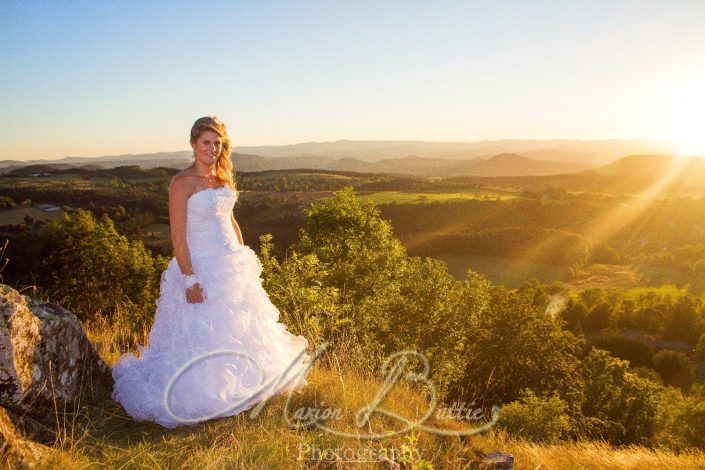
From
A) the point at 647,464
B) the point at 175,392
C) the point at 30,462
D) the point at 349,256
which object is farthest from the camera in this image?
the point at 349,256

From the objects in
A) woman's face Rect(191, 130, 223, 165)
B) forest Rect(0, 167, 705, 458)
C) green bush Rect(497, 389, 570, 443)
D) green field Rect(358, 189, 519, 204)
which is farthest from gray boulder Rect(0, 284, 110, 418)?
green field Rect(358, 189, 519, 204)

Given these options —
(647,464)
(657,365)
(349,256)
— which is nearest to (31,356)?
(647,464)

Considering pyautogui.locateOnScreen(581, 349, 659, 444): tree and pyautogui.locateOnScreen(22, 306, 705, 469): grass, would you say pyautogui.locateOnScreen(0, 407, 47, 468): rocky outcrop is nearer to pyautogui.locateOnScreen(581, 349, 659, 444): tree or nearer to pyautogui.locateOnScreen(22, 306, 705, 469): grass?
pyautogui.locateOnScreen(22, 306, 705, 469): grass

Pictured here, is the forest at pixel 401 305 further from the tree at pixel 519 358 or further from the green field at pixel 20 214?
the green field at pixel 20 214

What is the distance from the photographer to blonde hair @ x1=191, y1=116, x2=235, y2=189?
5598mm

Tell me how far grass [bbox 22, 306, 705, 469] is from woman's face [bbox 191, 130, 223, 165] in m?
3.33

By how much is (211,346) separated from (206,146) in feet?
8.60

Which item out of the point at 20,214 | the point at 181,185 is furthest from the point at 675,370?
the point at 20,214

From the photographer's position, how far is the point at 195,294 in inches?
218

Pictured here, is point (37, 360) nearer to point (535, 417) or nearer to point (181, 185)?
point (181, 185)

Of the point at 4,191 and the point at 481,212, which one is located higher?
the point at 4,191

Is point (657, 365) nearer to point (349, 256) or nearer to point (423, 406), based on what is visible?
point (349, 256)

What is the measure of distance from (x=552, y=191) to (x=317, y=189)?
10723 cm

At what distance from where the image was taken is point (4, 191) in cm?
8612
